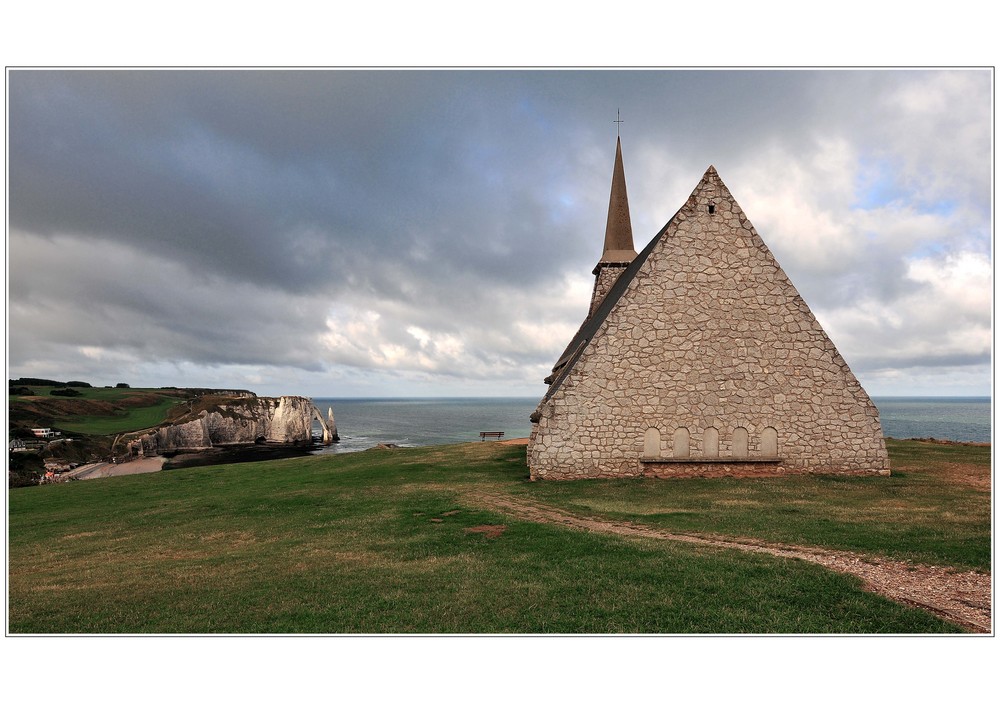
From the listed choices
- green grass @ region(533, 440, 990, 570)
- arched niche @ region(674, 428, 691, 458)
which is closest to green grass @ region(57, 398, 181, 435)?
green grass @ region(533, 440, 990, 570)

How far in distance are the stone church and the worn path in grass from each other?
5.93 meters

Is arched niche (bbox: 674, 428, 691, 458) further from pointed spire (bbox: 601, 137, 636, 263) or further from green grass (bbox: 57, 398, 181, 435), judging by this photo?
green grass (bbox: 57, 398, 181, 435)

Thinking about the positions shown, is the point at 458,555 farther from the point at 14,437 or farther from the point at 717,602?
the point at 14,437

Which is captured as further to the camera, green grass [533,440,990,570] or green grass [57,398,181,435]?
green grass [57,398,181,435]

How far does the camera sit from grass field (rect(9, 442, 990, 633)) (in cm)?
539

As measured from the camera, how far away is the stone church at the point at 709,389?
1541 centimetres

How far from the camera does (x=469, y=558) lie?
7.58 meters

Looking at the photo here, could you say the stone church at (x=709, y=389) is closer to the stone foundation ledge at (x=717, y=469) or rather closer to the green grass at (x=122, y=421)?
the stone foundation ledge at (x=717, y=469)

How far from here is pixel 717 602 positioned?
5.59m

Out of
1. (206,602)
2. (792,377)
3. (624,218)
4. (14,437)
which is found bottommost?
(14,437)

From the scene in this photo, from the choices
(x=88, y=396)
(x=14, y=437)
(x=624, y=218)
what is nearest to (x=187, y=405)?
(x=88, y=396)

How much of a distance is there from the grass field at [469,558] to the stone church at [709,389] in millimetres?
1133

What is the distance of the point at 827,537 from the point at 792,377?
8774mm

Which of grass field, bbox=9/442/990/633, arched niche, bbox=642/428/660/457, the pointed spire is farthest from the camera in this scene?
the pointed spire
